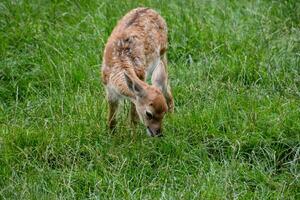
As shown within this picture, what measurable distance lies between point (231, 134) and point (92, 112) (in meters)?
1.37

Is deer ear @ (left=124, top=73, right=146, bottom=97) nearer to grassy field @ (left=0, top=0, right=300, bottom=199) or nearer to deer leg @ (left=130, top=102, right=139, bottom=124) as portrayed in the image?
deer leg @ (left=130, top=102, right=139, bottom=124)

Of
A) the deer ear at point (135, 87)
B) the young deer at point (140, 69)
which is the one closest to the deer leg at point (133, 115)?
the young deer at point (140, 69)

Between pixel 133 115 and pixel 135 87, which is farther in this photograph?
pixel 133 115

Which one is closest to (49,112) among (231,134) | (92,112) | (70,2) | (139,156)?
(92,112)

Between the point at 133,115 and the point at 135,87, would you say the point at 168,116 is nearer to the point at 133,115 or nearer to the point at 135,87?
the point at 133,115

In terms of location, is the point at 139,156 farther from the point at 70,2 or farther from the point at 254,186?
the point at 70,2

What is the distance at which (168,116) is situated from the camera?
8.21 meters

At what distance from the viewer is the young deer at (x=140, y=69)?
304 inches

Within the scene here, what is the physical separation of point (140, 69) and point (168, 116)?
1.73 feet

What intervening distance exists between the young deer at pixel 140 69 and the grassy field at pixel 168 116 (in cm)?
20

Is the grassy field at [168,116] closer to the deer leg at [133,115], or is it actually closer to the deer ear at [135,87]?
the deer leg at [133,115]

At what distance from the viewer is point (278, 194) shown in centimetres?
694

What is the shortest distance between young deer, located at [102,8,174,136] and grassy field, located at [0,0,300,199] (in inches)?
7.9

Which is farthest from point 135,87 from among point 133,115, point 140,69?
point 140,69
